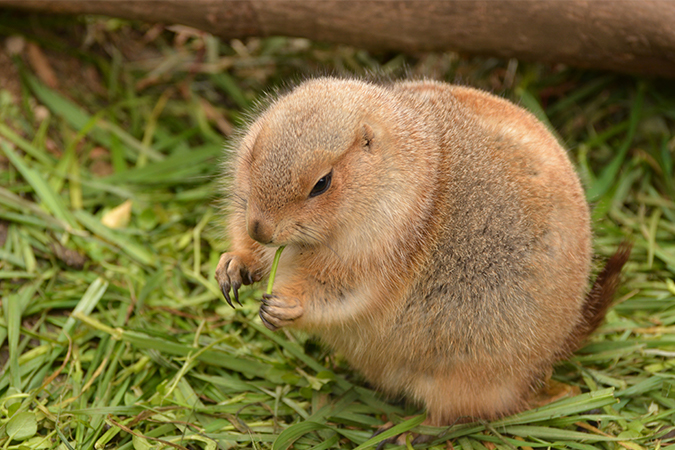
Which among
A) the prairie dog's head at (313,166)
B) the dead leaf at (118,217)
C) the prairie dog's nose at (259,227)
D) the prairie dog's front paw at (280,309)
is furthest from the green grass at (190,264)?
the prairie dog's nose at (259,227)

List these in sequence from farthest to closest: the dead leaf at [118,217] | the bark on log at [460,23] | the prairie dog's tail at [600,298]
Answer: the dead leaf at [118,217] → the bark on log at [460,23] → the prairie dog's tail at [600,298]

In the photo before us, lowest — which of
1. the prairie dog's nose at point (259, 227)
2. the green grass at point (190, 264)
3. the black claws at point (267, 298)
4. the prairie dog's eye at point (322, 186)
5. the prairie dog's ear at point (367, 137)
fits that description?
the green grass at point (190, 264)

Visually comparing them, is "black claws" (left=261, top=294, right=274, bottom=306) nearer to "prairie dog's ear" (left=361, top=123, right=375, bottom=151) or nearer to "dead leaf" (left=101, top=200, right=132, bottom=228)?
"prairie dog's ear" (left=361, top=123, right=375, bottom=151)

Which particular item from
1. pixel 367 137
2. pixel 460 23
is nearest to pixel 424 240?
pixel 367 137

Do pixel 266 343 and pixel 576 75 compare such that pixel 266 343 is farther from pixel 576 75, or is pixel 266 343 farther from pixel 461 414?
pixel 576 75

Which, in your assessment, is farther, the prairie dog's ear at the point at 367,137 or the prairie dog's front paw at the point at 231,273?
the prairie dog's front paw at the point at 231,273

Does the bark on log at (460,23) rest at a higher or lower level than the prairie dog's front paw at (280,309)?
higher

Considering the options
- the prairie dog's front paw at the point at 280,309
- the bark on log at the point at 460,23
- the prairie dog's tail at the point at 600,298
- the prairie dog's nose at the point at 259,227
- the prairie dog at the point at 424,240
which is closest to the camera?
the prairie dog's nose at the point at 259,227

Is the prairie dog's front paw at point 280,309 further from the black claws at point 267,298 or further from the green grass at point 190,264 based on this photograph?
the green grass at point 190,264

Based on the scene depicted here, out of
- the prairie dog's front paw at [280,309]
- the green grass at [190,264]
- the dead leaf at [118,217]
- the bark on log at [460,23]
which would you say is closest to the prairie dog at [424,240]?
the prairie dog's front paw at [280,309]
